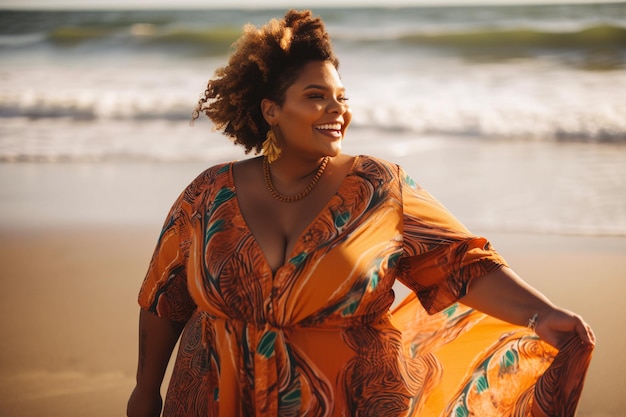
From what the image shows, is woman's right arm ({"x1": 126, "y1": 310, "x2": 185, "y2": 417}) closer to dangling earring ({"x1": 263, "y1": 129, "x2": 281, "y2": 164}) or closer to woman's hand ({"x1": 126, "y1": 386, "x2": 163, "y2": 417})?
woman's hand ({"x1": 126, "y1": 386, "x2": 163, "y2": 417})

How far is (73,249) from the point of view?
5.87 meters

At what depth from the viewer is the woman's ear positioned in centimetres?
277

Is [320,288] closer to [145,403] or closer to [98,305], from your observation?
[145,403]

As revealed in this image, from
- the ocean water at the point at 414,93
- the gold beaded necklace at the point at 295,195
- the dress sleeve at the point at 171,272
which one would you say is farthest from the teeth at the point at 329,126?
the ocean water at the point at 414,93

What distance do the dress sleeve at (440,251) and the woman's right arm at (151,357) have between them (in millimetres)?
839

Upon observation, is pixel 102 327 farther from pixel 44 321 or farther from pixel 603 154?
pixel 603 154

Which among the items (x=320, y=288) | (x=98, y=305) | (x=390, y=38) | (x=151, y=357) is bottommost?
(x=98, y=305)

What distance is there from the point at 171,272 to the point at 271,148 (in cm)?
52

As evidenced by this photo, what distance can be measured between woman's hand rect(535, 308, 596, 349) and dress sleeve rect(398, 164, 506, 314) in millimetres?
218

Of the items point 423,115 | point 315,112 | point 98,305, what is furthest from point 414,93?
point 315,112

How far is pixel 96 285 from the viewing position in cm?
534

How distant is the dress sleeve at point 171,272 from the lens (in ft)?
9.19

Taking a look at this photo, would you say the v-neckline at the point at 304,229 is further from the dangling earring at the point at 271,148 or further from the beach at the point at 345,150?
the beach at the point at 345,150

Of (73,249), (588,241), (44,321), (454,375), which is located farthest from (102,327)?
(588,241)
